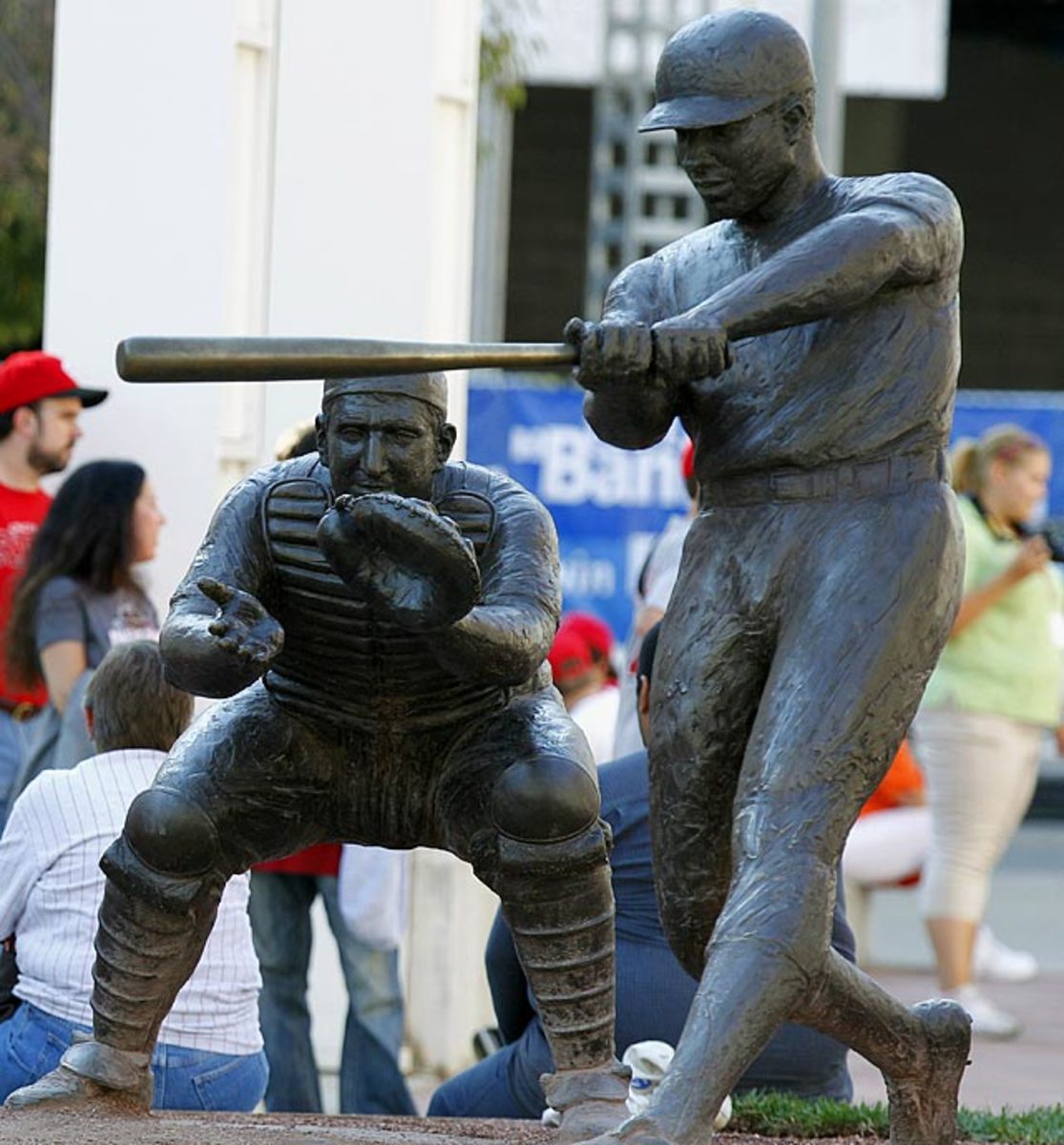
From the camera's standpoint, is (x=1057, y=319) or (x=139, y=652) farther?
(x=1057, y=319)

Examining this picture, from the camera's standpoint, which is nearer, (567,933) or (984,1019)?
(567,933)

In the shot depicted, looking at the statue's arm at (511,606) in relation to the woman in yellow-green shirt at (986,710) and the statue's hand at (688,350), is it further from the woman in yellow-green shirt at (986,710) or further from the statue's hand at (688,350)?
the woman in yellow-green shirt at (986,710)

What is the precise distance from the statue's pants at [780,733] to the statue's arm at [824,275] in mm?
387

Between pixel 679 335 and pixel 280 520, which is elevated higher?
pixel 679 335

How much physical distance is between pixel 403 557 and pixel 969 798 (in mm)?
5839

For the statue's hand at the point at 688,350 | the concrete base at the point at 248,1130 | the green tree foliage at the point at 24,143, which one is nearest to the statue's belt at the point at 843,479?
the statue's hand at the point at 688,350

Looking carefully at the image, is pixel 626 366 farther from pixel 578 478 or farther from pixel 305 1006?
pixel 578 478

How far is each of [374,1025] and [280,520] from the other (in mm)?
3067

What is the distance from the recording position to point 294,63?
887cm

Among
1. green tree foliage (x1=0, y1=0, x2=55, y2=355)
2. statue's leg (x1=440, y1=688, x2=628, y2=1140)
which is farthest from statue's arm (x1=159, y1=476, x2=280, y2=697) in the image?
green tree foliage (x1=0, y1=0, x2=55, y2=355)

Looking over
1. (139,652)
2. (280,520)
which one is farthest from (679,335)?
(139,652)

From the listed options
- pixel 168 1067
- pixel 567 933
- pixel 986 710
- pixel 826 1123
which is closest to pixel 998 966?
pixel 986 710

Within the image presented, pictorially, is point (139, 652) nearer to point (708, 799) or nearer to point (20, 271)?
point (708, 799)

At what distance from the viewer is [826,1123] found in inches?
252
